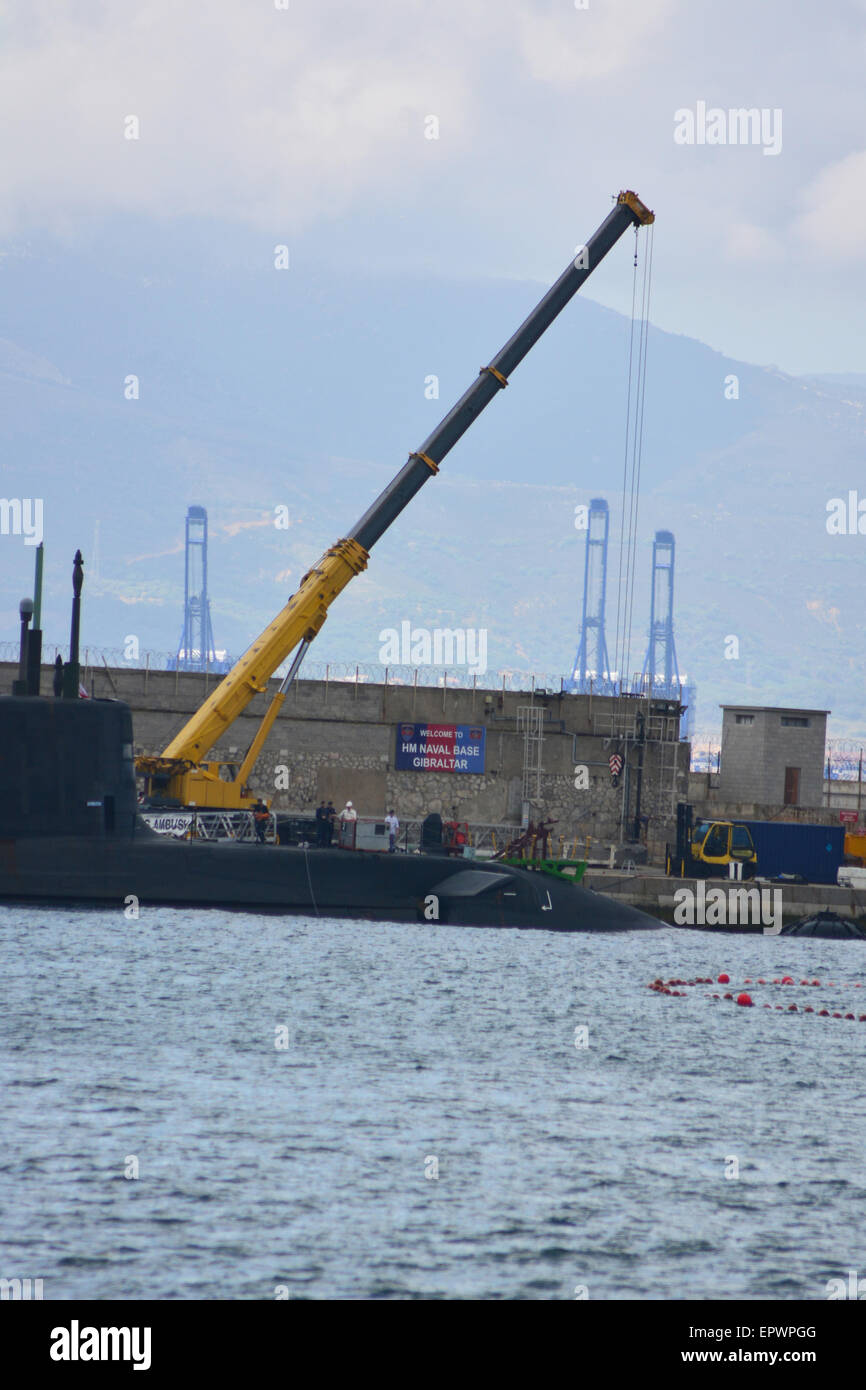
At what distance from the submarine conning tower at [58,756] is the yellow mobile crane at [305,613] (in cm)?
907

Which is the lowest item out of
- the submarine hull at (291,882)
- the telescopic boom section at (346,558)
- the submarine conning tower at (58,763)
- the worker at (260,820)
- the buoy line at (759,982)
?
the buoy line at (759,982)

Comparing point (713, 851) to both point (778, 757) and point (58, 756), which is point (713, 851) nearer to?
point (778, 757)

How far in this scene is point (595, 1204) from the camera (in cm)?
1619

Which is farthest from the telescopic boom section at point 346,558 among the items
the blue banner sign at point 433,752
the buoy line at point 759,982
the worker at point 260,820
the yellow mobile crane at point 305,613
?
the blue banner sign at point 433,752

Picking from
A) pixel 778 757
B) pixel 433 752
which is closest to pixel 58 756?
pixel 433 752

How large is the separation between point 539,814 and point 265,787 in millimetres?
9908

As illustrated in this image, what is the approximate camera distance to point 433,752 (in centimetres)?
5994

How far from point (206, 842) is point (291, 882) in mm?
2197

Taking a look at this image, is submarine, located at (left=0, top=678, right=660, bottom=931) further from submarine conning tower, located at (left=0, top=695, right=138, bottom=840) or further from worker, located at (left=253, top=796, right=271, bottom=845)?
worker, located at (left=253, top=796, right=271, bottom=845)

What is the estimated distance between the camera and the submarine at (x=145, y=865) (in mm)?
33844

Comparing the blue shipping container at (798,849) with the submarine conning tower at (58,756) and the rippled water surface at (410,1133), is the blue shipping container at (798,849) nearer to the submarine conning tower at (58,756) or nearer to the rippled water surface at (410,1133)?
the rippled water surface at (410,1133)

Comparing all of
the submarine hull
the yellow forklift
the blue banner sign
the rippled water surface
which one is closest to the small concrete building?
the blue banner sign
